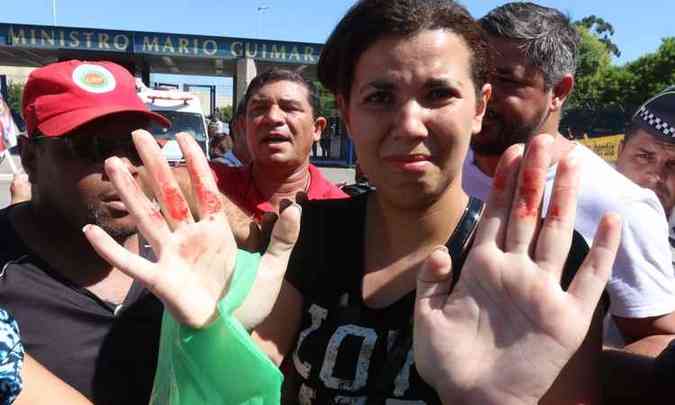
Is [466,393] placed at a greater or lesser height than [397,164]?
lesser

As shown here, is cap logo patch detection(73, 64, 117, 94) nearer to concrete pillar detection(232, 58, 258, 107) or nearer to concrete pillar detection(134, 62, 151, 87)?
concrete pillar detection(232, 58, 258, 107)

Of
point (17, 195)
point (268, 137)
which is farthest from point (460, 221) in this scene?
point (17, 195)

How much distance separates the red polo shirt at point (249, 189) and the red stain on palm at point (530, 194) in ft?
5.56

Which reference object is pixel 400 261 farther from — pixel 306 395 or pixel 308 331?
pixel 306 395

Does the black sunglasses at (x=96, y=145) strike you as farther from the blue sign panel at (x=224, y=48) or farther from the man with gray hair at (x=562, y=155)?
the blue sign panel at (x=224, y=48)

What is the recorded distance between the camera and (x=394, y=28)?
1.40 m

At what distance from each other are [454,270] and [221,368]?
549 mm

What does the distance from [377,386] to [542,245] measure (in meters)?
0.47

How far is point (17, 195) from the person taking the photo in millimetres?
2637

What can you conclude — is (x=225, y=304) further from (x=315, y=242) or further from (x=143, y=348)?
(x=143, y=348)

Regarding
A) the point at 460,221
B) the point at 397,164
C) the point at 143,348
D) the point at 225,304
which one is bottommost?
the point at 143,348

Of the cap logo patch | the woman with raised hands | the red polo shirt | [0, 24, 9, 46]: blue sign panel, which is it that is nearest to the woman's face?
the woman with raised hands

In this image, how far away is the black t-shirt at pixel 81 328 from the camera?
5.14ft

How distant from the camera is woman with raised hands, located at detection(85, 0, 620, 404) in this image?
1.17m
